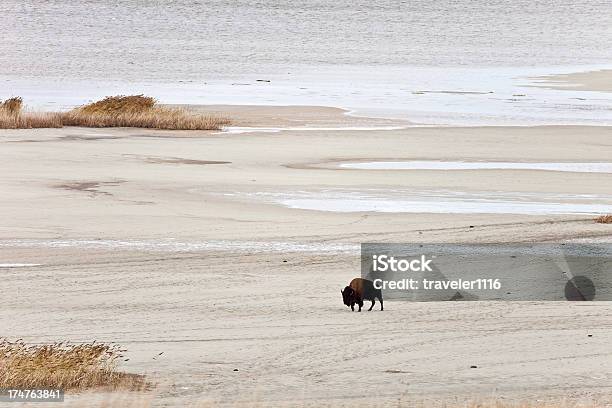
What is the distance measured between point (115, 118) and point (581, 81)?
101 feet

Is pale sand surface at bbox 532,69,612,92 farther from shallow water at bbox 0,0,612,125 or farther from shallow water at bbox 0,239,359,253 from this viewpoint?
shallow water at bbox 0,239,359,253

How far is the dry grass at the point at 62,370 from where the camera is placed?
31.7ft

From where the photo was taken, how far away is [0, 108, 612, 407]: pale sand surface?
10453 millimetres

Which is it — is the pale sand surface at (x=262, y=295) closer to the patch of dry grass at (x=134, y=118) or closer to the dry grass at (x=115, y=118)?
the dry grass at (x=115, y=118)

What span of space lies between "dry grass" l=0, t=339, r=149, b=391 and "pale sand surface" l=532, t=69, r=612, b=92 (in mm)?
44575

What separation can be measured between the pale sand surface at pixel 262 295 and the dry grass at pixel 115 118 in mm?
5211

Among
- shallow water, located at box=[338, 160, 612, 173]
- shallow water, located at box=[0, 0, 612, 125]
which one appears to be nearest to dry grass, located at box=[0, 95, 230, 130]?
shallow water, located at box=[0, 0, 612, 125]

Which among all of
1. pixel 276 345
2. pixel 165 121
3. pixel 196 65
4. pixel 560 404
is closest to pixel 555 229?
pixel 276 345

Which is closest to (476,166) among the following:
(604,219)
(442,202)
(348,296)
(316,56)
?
(442,202)

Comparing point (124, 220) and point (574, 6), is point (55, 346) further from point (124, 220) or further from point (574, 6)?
point (574, 6)

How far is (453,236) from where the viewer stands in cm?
1730

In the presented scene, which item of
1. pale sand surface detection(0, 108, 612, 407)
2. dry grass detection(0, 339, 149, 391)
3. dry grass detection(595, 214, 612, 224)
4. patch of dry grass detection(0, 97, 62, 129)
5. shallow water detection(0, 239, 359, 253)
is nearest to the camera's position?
dry grass detection(0, 339, 149, 391)

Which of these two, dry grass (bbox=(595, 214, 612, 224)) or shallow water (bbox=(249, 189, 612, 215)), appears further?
shallow water (bbox=(249, 189, 612, 215))

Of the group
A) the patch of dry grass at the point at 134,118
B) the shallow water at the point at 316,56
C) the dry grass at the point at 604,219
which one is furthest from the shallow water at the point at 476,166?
the shallow water at the point at 316,56
